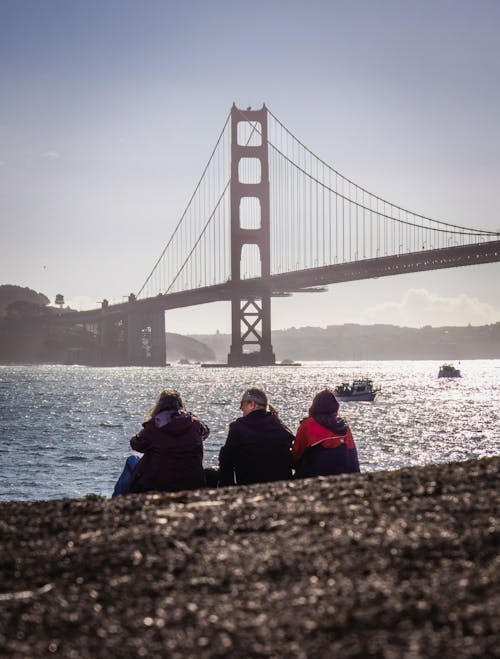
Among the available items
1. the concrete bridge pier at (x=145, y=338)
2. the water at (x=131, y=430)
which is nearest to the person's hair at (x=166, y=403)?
the water at (x=131, y=430)

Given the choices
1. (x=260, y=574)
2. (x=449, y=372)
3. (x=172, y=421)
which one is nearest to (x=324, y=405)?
(x=172, y=421)

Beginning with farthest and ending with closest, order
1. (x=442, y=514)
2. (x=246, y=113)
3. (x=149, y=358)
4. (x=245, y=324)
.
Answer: (x=149, y=358), (x=246, y=113), (x=245, y=324), (x=442, y=514)

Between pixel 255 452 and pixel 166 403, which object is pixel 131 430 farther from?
pixel 166 403

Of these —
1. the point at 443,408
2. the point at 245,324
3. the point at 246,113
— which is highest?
the point at 246,113

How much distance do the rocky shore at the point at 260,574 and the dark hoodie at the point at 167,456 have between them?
5.02ft

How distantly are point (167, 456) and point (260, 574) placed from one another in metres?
2.78

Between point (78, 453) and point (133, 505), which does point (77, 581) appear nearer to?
point (133, 505)

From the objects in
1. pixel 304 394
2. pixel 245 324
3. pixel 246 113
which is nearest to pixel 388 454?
pixel 304 394

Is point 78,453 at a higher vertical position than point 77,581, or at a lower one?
lower

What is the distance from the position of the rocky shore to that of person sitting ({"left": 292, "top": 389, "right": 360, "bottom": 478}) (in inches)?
72.5

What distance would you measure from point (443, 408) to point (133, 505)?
42.3 metres

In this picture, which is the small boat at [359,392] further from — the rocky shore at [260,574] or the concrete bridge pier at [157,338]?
the rocky shore at [260,574]

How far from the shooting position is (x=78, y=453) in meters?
24.0

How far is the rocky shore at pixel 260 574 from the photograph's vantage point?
78.8 inches
